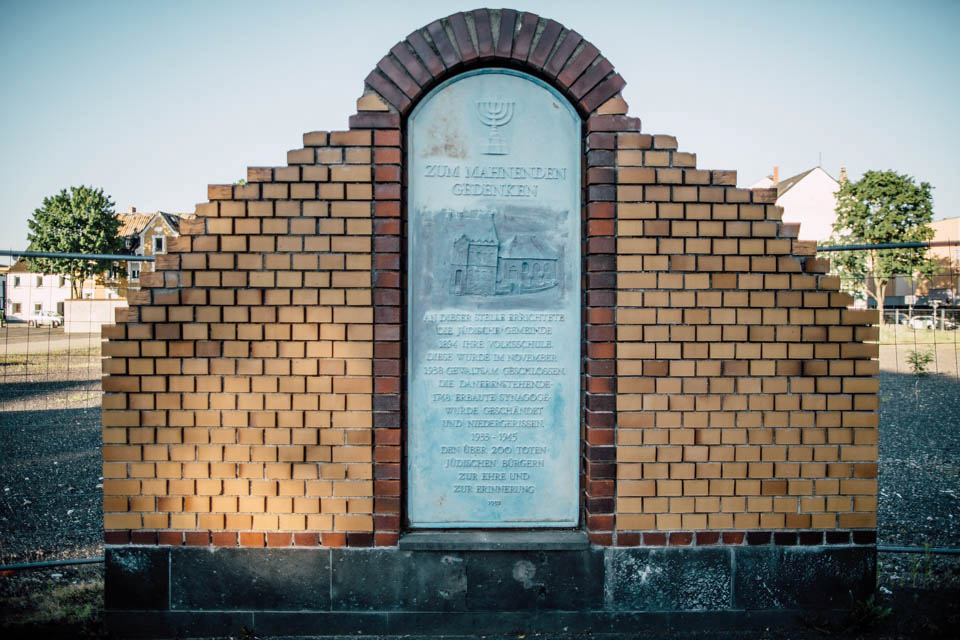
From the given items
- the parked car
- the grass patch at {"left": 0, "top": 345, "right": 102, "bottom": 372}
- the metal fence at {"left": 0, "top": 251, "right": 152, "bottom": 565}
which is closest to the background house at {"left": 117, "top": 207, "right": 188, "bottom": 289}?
the grass patch at {"left": 0, "top": 345, "right": 102, "bottom": 372}

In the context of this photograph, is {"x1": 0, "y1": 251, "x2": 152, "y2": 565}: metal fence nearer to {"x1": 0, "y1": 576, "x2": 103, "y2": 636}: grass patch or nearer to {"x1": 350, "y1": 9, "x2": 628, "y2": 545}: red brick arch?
{"x1": 0, "y1": 576, "x2": 103, "y2": 636}: grass patch

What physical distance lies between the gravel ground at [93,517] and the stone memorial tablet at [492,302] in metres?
1.53

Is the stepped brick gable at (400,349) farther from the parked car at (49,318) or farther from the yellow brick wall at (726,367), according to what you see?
the parked car at (49,318)

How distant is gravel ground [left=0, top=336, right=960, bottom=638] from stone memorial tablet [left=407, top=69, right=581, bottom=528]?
153 centimetres

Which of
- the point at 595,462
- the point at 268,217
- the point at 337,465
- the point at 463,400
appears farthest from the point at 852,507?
the point at 268,217

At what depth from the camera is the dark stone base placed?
2828mm

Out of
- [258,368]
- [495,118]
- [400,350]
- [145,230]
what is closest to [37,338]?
[258,368]

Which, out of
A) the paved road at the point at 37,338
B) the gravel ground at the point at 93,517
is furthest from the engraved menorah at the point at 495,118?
the paved road at the point at 37,338

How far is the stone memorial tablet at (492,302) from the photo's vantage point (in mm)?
2959

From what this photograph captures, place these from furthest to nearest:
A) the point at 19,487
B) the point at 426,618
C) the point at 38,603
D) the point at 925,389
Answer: the point at 925,389
the point at 19,487
the point at 38,603
the point at 426,618

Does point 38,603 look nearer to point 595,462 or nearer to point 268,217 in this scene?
point 268,217

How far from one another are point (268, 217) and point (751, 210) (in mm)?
2611

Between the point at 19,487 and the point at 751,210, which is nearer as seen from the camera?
the point at 751,210

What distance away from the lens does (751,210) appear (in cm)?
290
